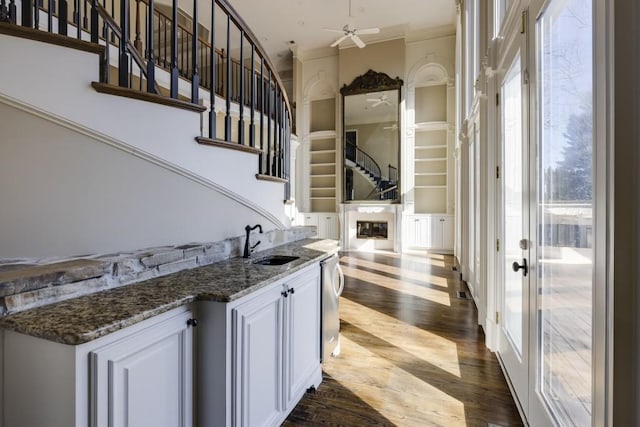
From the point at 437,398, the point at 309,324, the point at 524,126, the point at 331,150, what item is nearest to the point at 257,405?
the point at 309,324

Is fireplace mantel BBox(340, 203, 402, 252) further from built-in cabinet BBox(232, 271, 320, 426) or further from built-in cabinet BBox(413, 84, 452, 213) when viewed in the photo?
built-in cabinet BBox(232, 271, 320, 426)

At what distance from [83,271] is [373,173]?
24.6 feet

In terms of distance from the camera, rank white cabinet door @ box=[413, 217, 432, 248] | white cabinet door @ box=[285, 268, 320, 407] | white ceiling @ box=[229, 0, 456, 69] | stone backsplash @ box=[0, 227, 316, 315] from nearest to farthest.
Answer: stone backsplash @ box=[0, 227, 316, 315] < white cabinet door @ box=[285, 268, 320, 407] < white ceiling @ box=[229, 0, 456, 69] < white cabinet door @ box=[413, 217, 432, 248]

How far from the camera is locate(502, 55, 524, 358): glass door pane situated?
215 cm

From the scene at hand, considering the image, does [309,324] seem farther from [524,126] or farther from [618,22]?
[618,22]

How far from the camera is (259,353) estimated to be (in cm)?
162

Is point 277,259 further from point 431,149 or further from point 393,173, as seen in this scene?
point 431,149

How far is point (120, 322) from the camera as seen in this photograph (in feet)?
3.39

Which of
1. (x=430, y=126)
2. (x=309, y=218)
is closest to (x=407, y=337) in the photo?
(x=309, y=218)

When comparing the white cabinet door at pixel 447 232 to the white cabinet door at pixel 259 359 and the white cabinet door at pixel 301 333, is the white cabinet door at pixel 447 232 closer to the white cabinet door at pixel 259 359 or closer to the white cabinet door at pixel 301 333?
the white cabinet door at pixel 301 333

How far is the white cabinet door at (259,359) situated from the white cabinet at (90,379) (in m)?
0.32

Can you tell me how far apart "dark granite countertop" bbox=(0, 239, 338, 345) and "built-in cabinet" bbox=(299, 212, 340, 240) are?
6.71m

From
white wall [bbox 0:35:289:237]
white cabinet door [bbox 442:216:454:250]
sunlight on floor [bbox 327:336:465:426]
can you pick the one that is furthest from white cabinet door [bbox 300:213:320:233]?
white wall [bbox 0:35:289:237]

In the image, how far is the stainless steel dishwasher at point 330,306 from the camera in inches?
95.9
